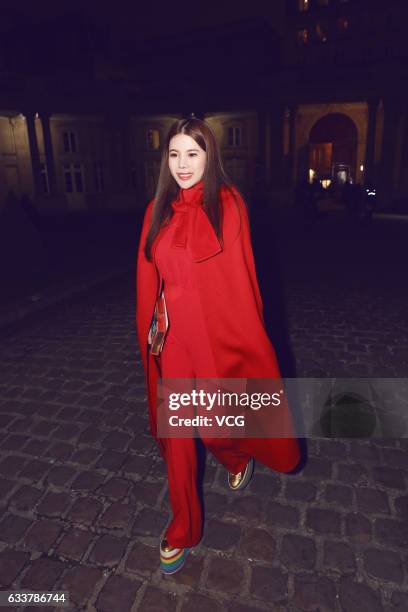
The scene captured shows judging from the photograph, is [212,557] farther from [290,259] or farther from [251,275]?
[290,259]

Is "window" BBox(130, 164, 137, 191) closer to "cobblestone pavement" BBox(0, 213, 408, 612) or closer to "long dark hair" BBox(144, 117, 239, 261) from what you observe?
Answer: "cobblestone pavement" BBox(0, 213, 408, 612)

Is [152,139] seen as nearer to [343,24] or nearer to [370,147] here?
[370,147]

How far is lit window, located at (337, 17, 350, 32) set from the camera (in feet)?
117

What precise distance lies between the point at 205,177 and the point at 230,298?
59 centimetres

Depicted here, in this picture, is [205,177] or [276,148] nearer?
[205,177]

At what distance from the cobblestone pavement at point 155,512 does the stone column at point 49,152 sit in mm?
28817

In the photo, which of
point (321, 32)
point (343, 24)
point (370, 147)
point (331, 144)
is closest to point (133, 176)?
point (331, 144)

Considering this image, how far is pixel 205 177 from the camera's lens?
214 cm

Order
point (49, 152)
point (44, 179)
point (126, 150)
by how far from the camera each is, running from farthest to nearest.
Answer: point (126, 150) < point (44, 179) < point (49, 152)

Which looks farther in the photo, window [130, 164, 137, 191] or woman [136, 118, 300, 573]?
window [130, 164, 137, 191]

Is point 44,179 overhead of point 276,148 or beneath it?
beneath

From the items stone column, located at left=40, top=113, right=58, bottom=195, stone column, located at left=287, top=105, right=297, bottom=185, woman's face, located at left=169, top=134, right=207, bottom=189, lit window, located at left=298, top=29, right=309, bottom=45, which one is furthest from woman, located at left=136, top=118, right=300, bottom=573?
lit window, located at left=298, top=29, right=309, bottom=45

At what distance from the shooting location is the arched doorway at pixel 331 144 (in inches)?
1400

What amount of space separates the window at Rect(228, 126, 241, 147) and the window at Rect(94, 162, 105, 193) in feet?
33.4
